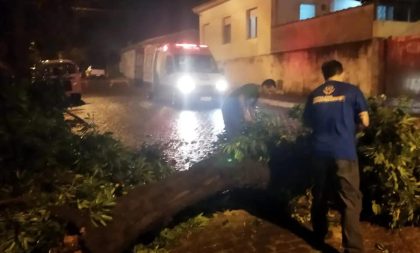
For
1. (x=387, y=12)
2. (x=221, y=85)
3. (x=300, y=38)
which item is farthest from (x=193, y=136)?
(x=387, y=12)

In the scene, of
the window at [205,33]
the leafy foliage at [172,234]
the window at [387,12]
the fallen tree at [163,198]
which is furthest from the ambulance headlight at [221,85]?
the window at [205,33]

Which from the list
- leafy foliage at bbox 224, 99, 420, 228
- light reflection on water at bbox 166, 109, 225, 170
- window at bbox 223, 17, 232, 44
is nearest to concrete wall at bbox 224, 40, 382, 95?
window at bbox 223, 17, 232, 44

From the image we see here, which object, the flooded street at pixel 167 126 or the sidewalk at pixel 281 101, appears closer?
the flooded street at pixel 167 126

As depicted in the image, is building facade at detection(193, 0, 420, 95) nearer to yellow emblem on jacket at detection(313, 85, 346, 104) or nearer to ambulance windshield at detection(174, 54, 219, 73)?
ambulance windshield at detection(174, 54, 219, 73)

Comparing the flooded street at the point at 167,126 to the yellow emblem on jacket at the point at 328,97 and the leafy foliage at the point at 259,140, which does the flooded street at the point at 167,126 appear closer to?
the leafy foliage at the point at 259,140

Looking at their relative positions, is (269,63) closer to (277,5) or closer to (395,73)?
(277,5)

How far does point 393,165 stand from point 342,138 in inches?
31.6

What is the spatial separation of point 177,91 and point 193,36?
21497 mm

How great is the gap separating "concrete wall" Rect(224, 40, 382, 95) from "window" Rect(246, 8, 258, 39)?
165cm

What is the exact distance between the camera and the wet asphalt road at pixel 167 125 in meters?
9.98

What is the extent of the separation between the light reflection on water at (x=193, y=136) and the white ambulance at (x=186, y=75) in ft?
3.25

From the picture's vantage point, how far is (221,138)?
608 cm

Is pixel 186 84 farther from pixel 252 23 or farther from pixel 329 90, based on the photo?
pixel 329 90

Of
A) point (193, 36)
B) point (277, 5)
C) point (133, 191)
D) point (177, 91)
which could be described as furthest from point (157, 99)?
point (193, 36)
